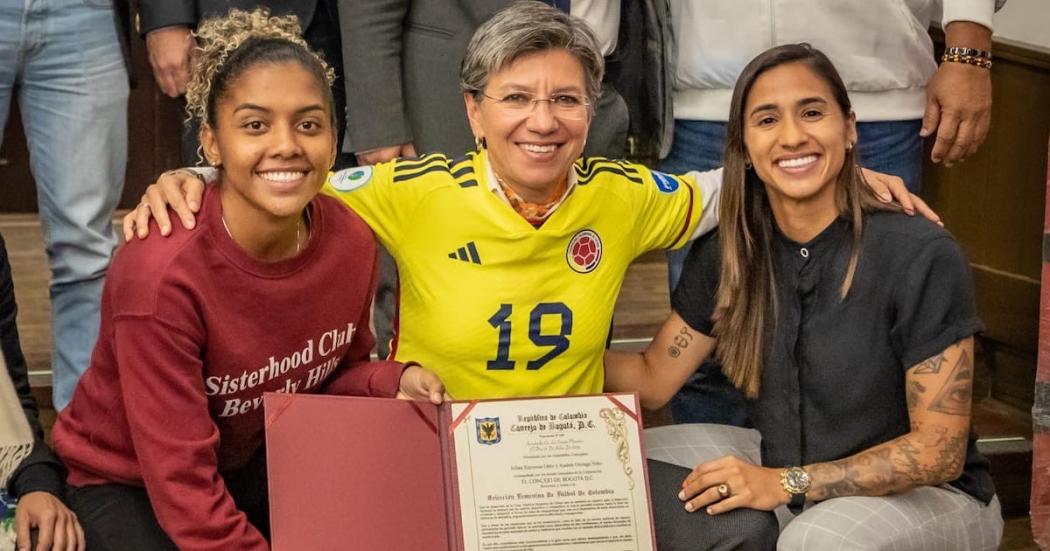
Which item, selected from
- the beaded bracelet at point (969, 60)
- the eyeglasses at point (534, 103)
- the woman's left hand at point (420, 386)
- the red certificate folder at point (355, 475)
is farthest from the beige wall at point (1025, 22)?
the red certificate folder at point (355, 475)

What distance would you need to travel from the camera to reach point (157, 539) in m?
2.02

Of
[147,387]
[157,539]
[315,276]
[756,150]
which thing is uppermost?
[756,150]

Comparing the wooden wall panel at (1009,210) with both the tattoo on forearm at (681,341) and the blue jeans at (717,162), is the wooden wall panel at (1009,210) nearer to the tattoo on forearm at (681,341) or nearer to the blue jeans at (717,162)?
the blue jeans at (717,162)

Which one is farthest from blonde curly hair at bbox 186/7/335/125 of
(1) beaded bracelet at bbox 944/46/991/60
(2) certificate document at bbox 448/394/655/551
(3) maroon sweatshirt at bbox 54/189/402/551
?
(1) beaded bracelet at bbox 944/46/991/60

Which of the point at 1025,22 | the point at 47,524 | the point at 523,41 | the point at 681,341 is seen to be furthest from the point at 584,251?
the point at 1025,22

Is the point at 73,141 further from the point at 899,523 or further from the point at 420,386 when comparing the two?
the point at 899,523

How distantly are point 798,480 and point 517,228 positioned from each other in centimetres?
59

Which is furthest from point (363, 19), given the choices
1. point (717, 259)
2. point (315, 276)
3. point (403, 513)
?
point (403, 513)

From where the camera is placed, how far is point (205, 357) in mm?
2025

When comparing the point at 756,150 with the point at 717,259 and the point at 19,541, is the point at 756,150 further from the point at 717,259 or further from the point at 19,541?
the point at 19,541

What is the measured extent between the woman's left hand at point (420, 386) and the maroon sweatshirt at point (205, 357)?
0.02 metres

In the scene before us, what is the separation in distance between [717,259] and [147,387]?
966mm

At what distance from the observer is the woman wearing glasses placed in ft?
7.37

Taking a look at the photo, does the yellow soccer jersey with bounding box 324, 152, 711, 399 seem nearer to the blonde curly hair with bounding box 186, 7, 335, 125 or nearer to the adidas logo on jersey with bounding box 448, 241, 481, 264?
the adidas logo on jersey with bounding box 448, 241, 481, 264
